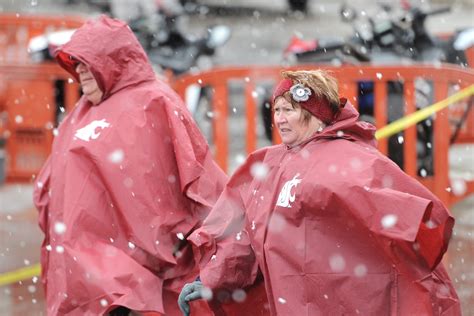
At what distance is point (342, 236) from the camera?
454 centimetres

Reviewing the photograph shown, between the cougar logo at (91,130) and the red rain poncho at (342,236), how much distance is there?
1.38 metres

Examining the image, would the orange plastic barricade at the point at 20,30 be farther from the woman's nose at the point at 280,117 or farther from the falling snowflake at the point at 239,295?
the woman's nose at the point at 280,117

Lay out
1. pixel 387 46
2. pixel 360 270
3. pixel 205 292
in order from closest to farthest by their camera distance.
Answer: pixel 360 270, pixel 205 292, pixel 387 46

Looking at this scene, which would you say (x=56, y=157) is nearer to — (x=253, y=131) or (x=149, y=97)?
(x=149, y=97)

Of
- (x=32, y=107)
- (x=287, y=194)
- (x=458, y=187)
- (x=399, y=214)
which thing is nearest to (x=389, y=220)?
(x=399, y=214)

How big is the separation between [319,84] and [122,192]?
5.16ft

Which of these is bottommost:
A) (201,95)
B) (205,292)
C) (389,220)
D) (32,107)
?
(32,107)

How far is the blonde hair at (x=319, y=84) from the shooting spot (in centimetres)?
474

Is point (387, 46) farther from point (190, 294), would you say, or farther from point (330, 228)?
point (330, 228)

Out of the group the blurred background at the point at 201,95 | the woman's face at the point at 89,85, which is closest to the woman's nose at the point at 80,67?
the woman's face at the point at 89,85

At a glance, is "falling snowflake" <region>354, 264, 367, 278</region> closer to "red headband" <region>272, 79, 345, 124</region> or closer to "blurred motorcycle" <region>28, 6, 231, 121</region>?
"red headband" <region>272, 79, 345, 124</region>

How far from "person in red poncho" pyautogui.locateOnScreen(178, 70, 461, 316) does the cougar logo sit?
1.29 metres

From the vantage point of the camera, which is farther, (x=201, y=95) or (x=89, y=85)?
(x=201, y=95)

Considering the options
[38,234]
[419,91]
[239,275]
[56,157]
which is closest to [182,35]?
[38,234]
